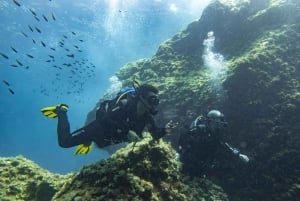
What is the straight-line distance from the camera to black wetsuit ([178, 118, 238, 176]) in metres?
7.94

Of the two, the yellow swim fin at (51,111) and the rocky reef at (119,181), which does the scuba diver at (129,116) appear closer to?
the rocky reef at (119,181)

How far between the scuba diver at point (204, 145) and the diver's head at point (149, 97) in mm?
1795

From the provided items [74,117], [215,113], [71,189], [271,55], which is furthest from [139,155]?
[74,117]

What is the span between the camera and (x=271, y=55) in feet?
34.9

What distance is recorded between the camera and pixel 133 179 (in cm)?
515

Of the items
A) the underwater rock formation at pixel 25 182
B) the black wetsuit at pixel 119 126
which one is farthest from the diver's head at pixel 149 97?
the underwater rock formation at pixel 25 182

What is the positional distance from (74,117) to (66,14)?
402 feet

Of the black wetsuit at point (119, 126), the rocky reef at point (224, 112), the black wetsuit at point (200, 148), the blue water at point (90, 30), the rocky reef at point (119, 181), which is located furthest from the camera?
the blue water at point (90, 30)

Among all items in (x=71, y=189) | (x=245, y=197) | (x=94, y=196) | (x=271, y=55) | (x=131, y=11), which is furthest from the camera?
(x=131, y=11)

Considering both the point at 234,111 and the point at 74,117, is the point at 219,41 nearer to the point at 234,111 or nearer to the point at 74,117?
the point at 234,111

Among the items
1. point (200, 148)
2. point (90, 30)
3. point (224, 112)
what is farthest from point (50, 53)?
point (200, 148)

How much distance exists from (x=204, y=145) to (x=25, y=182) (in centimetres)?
449

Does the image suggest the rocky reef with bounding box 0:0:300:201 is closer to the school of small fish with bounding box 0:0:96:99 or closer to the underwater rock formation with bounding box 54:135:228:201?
the underwater rock formation with bounding box 54:135:228:201

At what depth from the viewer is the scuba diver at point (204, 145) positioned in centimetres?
783
